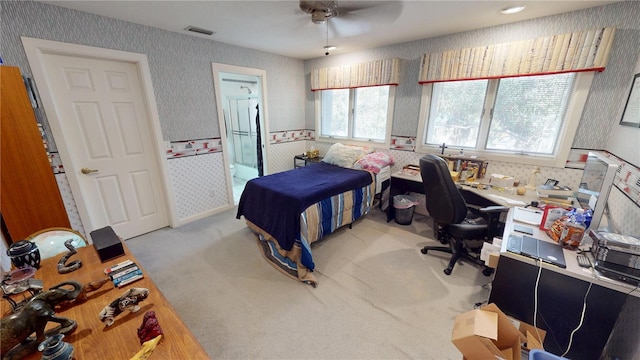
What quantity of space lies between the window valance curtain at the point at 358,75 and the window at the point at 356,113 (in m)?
0.19

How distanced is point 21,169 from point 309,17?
2742 mm

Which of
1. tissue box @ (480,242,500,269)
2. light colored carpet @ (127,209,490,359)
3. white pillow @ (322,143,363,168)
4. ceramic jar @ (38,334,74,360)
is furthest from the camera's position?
white pillow @ (322,143,363,168)

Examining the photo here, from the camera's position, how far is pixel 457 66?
8.93 feet

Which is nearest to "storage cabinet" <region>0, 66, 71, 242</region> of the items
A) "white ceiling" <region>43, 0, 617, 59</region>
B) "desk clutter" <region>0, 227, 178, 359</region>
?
"white ceiling" <region>43, 0, 617, 59</region>

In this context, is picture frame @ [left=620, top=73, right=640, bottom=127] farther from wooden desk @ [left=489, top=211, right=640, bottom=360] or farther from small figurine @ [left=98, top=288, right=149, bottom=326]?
small figurine @ [left=98, top=288, right=149, bottom=326]

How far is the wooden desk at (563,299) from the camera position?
3.93 feet

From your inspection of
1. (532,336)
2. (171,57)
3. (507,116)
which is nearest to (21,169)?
(171,57)

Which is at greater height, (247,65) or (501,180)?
(247,65)

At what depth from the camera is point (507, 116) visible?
2672mm

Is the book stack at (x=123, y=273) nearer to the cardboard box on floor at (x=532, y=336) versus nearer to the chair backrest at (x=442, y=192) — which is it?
the cardboard box on floor at (x=532, y=336)

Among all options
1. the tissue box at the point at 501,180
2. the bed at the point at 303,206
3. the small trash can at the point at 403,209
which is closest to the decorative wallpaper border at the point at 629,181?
the tissue box at the point at 501,180

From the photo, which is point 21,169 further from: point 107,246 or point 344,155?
point 344,155

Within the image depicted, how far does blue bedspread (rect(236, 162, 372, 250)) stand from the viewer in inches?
88.4

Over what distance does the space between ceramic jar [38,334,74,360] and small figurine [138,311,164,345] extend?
18 centimetres
